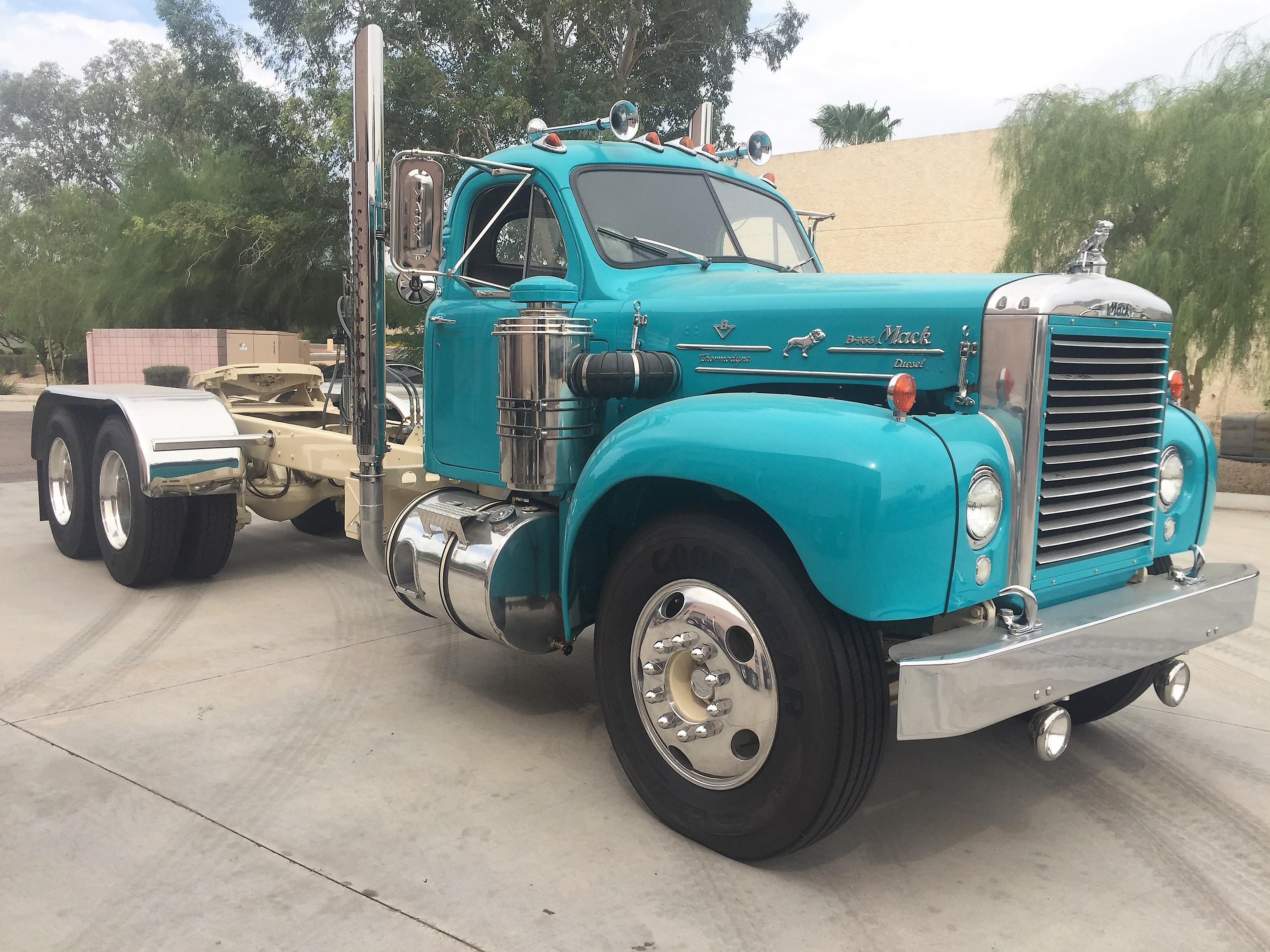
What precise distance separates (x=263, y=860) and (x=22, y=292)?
117 feet

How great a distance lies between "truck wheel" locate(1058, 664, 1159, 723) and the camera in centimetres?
391

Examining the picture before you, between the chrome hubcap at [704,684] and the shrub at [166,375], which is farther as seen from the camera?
the shrub at [166,375]

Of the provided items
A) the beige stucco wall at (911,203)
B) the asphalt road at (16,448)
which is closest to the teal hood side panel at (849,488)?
the asphalt road at (16,448)

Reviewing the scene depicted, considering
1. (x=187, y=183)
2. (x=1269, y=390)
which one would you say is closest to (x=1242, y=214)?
(x=1269, y=390)

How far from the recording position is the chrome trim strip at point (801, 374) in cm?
328

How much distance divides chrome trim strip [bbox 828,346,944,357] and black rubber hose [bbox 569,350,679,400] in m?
0.63

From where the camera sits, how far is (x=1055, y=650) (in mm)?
2828

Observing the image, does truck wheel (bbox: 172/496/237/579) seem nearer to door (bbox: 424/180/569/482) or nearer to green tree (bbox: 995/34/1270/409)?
door (bbox: 424/180/569/482)

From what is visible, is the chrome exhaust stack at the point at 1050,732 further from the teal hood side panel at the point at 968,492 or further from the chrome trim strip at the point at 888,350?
the chrome trim strip at the point at 888,350

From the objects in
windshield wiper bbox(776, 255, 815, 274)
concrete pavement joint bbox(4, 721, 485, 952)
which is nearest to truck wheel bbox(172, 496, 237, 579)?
concrete pavement joint bbox(4, 721, 485, 952)

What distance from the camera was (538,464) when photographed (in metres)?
3.81

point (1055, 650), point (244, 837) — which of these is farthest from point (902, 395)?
point (244, 837)

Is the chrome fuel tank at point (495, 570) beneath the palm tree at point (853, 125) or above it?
beneath

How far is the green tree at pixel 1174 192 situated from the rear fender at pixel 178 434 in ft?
36.3
